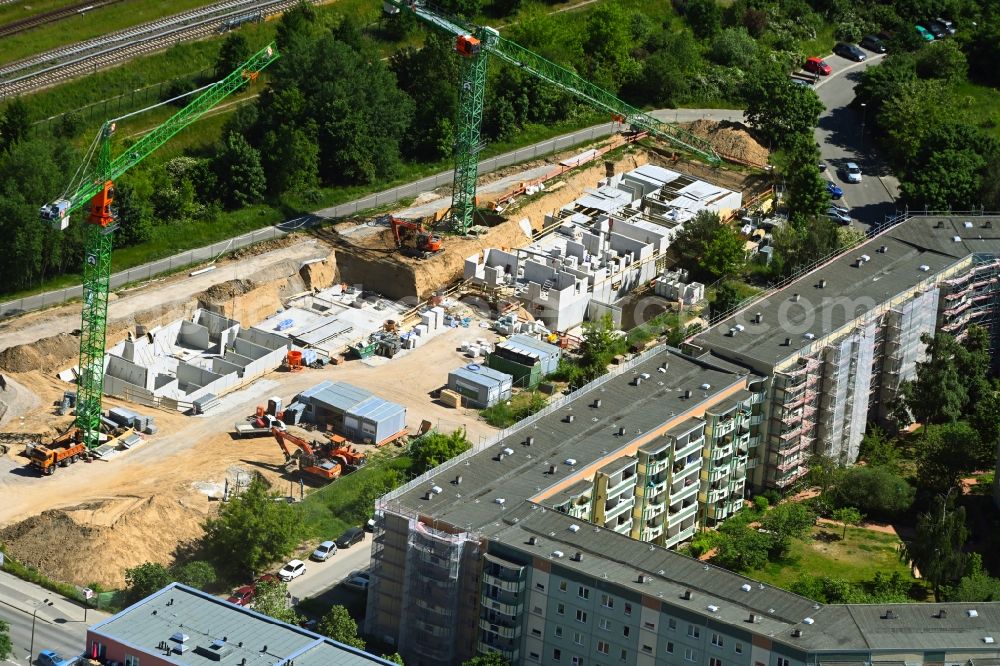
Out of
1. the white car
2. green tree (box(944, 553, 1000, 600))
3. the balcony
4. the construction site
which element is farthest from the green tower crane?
green tree (box(944, 553, 1000, 600))

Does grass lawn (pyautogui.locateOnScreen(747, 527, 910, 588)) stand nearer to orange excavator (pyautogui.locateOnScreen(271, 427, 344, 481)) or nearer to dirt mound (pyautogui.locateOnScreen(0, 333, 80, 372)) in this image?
orange excavator (pyautogui.locateOnScreen(271, 427, 344, 481))

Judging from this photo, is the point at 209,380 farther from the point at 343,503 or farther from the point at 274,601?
the point at 274,601

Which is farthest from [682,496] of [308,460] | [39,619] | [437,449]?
[39,619]

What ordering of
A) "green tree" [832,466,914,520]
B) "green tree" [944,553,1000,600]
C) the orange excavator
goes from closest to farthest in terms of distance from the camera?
1. "green tree" [944,553,1000,600]
2. the orange excavator
3. "green tree" [832,466,914,520]

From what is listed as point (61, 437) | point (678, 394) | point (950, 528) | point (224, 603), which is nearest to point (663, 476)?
point (678, 394)

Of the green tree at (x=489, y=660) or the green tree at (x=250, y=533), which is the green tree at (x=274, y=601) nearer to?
the green tree at (x=250, y=533)

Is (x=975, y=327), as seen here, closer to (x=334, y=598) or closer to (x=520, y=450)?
(x=520, y=450)
